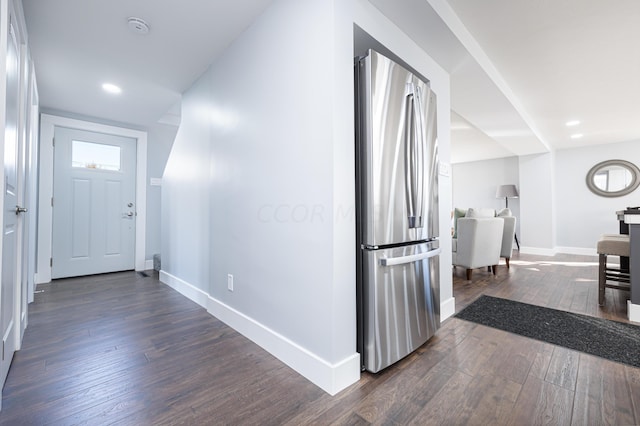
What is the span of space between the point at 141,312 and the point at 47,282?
227cm

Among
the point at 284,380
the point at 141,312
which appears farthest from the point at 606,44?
the point at 141,312

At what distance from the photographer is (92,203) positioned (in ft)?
13.2

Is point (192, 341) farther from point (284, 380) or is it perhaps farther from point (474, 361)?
point (474, 361)

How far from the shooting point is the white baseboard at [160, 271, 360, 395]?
4.62 feet

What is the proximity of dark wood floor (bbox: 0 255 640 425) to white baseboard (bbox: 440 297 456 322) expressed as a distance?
6 centimetres

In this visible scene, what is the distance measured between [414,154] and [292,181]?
81 centimetres

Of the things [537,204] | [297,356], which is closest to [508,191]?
[537,204]

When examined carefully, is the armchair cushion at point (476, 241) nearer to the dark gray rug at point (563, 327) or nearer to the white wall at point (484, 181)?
the dark gray rug at point (563, 327)

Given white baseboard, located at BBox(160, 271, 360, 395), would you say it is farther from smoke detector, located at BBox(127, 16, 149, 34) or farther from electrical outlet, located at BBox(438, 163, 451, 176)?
smoke detector, located at BBox(127, 16, 149, 34)

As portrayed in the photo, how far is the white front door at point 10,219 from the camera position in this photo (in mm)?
1419

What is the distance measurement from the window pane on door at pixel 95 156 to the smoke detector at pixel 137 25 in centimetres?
272

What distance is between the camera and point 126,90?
3.20 meters

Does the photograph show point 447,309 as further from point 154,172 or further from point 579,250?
point 579,250

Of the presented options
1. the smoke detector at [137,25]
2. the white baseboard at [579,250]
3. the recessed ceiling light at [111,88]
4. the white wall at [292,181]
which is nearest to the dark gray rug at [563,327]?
the white wall at [292,181]
